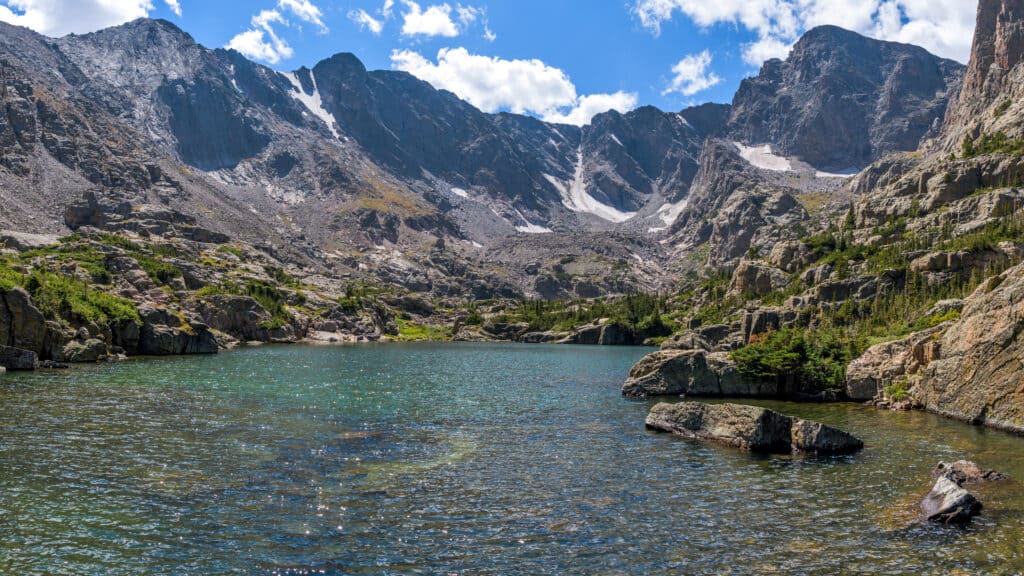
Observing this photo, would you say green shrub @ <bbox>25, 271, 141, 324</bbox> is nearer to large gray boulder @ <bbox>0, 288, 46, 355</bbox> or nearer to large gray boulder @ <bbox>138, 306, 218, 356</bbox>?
large gray boulder @ <bbox>138, 306, 218, 356</bbox>

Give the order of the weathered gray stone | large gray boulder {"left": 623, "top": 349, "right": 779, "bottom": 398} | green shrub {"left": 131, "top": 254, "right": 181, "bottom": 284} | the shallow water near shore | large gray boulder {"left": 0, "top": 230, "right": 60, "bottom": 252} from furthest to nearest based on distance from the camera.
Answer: large gray boulder {"left": 0, "top": 230, "right": 60, "bottom": 252}
green shrub {"left": 131, "top": 254, "right": 181, "bottom": 284}
the weathered gray stone
large gray boulder {"left": 623, "top": 349, "right": 779, "bottom": 398}
the shallow water near shore

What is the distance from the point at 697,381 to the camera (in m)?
64.8

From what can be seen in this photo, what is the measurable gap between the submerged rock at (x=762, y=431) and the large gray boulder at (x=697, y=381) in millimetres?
23079

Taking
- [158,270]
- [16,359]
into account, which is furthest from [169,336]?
[158,270]

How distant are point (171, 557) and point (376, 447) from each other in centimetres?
1792

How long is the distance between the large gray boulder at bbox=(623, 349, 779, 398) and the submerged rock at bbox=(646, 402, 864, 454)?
23079 mm

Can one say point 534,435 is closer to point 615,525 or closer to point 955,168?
point 615,525

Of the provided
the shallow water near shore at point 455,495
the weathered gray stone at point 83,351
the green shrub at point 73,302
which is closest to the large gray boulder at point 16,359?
the weathered gray stone at point 83,351

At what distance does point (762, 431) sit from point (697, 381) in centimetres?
2762

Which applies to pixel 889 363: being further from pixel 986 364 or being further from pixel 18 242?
pixel 18 242

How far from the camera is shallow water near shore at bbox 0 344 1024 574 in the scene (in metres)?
20.2

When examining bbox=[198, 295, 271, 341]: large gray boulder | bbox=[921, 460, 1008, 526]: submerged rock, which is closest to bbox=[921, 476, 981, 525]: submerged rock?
bbox=[921, 460, 1008, 526]: submerged rock

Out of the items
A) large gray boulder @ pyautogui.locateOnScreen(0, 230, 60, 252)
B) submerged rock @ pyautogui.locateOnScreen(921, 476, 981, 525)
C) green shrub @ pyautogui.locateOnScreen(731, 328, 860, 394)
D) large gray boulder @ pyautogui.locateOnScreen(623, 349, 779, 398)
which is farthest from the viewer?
large gray boulder @ pyautogui.locateOnScreen(0, 230, 60, 252)

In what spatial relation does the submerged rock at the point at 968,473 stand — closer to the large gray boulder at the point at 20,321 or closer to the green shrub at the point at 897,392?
the green shrub at the point at 897,392
